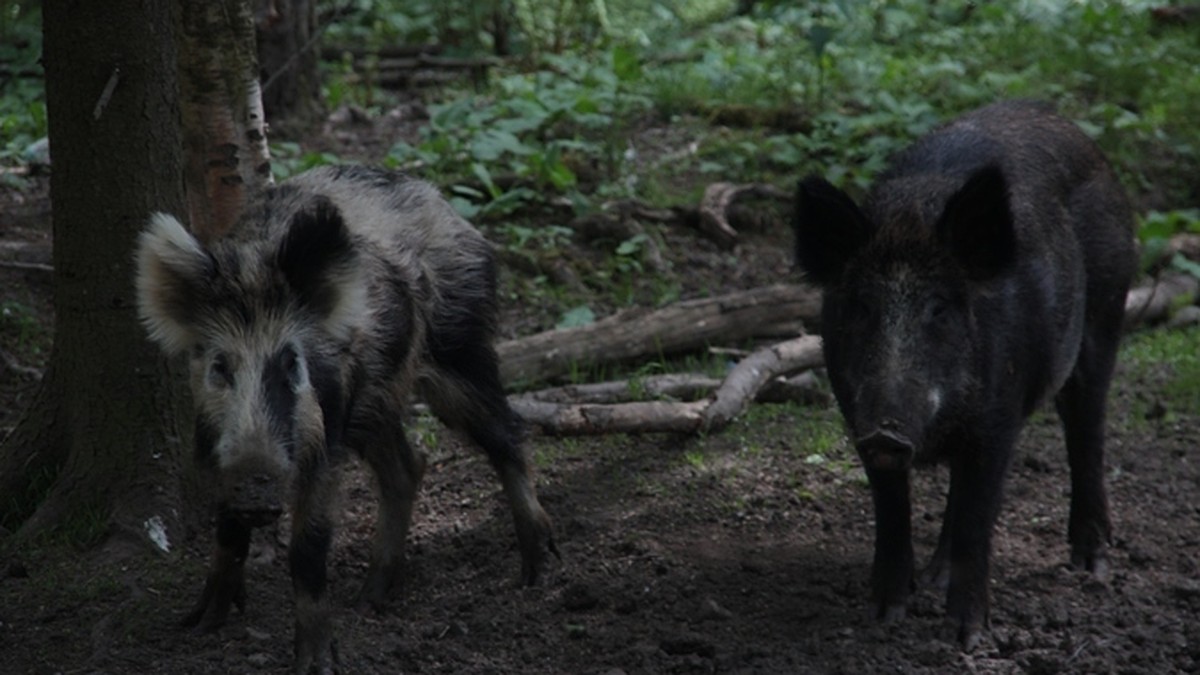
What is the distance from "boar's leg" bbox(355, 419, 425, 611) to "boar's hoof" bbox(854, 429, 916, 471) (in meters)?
1.66

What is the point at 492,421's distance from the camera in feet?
18.2

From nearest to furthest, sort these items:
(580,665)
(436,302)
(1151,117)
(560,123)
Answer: (580,665)
(436,302)
(560,123)
(1151,117)

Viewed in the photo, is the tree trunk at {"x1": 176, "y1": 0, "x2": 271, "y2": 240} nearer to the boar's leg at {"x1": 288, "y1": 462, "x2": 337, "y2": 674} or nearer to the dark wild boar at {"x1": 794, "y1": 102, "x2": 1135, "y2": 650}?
the boar's leg at {"x1": 288, "y1": 462, "x2": 337, "y2": 674}

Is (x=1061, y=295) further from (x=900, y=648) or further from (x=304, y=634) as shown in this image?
(x=304, y=634)


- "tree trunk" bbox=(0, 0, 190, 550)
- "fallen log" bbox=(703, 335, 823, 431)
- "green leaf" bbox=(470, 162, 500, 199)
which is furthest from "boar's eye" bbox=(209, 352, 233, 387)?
"green leaf" bbox=(470, 162, 500, 199)

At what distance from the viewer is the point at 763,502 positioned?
20.3 ft

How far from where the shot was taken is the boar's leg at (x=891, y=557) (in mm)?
5035

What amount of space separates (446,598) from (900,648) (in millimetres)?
1540

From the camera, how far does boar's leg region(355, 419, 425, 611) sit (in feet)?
17.3

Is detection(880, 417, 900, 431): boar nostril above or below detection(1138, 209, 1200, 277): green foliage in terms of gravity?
above

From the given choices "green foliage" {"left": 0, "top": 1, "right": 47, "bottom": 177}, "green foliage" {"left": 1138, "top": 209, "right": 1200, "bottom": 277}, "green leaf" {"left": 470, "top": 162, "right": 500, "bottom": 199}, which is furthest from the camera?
"green foliage" {"left": 1138, "top": 209, "right": 1200, "bottom": 277}

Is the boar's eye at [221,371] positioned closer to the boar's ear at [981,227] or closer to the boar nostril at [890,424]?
the boar nostril at [890,424]

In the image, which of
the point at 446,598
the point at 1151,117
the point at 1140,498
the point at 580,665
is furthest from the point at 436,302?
the point at 1151,117

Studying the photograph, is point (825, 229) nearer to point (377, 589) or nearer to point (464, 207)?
point (377, 589)
